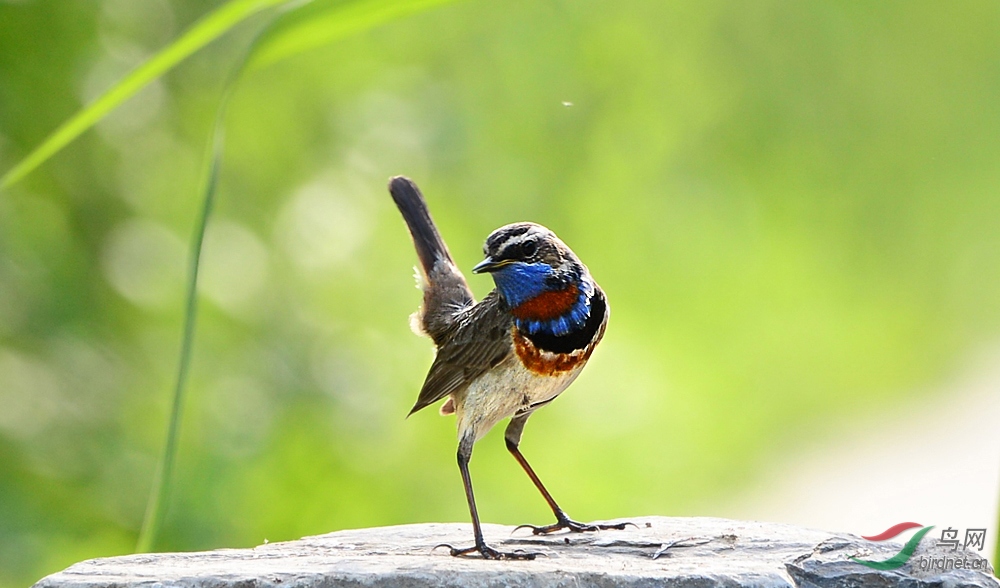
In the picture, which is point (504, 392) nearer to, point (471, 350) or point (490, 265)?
point (471, 350)

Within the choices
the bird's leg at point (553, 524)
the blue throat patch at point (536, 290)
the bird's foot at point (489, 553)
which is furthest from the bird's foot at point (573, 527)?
the blue throat patch at point (536, 290)

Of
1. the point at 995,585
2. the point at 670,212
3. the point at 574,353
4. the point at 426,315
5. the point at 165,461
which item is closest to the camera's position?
the point at 165,461

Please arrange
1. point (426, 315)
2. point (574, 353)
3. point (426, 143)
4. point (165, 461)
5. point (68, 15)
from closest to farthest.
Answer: point (165, 461) < point (574, 353) < point (426, 315) < point (68, 15) < point (426, 143)

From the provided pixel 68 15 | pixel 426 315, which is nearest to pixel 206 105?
pixel 68 15

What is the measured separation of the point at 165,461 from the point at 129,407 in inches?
121

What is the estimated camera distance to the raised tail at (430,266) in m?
3.35

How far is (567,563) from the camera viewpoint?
99.0 inches

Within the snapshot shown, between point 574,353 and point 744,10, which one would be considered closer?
point 574,353

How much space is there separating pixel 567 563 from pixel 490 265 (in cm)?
78

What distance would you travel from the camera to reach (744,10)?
6203mm

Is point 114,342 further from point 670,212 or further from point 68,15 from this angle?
point 670,212

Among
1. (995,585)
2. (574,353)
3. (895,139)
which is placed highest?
(895,139)

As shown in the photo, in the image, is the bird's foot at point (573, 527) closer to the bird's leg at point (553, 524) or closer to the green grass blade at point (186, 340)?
the bird's leg at point (553, 524)

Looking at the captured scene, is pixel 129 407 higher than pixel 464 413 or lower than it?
higher
